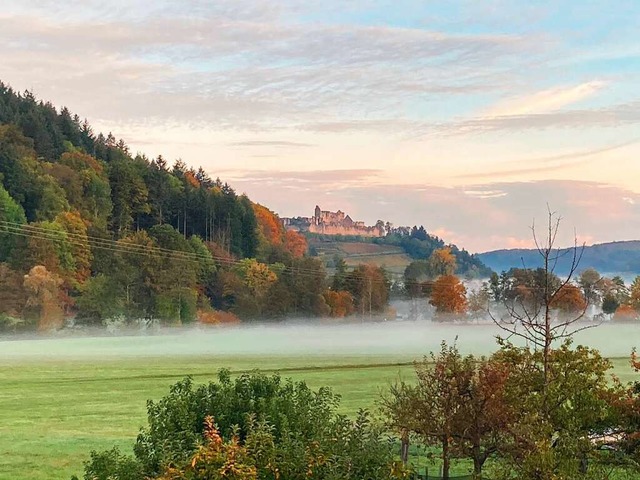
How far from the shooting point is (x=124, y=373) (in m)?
47.3

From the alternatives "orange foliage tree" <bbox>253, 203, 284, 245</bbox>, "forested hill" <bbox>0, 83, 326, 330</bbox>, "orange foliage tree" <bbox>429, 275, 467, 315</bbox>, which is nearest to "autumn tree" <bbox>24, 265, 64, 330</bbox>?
"forested hill" <bbox>0, 83, 326, 330</bbox>

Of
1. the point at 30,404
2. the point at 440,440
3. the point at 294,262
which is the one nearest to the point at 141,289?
the point at 294,262

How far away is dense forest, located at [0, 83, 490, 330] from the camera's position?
209 feet

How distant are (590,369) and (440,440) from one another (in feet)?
11.5

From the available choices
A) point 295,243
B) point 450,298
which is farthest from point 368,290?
point 295,243

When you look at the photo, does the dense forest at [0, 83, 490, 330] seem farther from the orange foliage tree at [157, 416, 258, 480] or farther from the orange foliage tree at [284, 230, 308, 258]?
the orange foliage tree at [157, 416, 258, 480]

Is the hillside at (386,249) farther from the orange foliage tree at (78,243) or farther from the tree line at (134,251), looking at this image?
the orange foliage tree at (78,243)

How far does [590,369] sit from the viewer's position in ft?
43.4

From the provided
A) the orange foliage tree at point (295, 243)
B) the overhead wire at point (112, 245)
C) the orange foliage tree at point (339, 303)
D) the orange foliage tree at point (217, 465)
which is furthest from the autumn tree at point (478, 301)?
the orange foliage tree at point (217, 465)

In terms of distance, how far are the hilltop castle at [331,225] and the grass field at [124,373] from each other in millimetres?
35983

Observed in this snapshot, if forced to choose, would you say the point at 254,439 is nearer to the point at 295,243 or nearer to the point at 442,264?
the point at 442,264

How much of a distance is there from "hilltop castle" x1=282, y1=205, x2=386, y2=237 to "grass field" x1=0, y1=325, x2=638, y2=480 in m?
36.0

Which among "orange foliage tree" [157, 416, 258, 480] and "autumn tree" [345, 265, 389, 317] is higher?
"autumn tree" [345, 265, 389, 317]

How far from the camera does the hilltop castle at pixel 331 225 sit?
4102 inches
